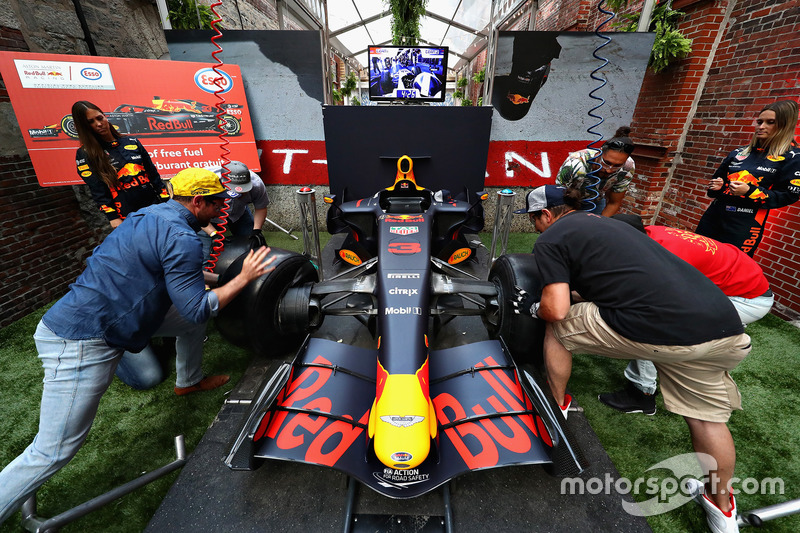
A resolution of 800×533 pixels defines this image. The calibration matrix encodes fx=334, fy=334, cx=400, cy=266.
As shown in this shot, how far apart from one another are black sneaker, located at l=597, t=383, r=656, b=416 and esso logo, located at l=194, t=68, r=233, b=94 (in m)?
5.77

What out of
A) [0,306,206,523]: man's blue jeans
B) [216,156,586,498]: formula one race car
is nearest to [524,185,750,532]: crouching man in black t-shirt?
[216,156,586,498]: formula one race car

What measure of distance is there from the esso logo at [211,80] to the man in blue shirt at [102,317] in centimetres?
399

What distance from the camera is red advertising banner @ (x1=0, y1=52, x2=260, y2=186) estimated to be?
11.1ft

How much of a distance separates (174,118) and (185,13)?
169cm

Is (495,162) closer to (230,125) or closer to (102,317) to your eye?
(230,125)

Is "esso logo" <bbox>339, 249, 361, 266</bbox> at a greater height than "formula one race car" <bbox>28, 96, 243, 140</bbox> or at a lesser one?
lesser

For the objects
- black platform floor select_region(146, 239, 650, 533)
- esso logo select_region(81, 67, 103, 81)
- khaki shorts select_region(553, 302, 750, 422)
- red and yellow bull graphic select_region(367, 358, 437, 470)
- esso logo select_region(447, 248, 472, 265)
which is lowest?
black platform floor select_region(146, 239, 650, 533)

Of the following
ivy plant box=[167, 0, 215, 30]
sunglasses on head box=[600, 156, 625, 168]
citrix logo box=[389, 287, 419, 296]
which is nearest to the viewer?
citrix logo box=[389, 287, 419, 296]

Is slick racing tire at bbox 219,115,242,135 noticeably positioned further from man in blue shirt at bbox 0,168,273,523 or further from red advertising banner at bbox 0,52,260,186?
man in blue shirt at bbox 0,168,273,523

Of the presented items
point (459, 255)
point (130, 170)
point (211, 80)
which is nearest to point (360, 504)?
point (459, 255)

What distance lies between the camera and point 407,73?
5.42 m

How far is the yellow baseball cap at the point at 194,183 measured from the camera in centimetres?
172

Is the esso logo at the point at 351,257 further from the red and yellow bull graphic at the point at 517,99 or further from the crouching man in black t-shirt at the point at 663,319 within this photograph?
the red and yellow bull graphic at the point at 517,99

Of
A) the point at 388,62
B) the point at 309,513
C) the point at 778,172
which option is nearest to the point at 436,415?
the point at 309,513
